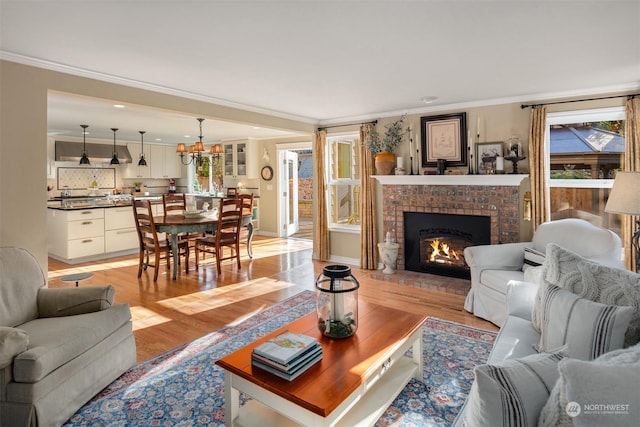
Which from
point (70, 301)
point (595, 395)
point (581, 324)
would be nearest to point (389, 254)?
point (581, 324)

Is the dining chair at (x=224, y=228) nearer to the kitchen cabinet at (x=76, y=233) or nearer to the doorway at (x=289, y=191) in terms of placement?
the kitchen cabinet at (x=76, y=233)

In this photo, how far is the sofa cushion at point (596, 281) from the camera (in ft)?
4.77

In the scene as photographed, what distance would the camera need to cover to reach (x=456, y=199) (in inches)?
191

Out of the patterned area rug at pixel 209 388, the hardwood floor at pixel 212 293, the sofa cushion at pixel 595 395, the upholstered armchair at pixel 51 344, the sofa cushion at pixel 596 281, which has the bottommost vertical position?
the patterned area rug at pixel 209 388

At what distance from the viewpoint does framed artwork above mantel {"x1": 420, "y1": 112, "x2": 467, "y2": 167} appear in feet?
15.7

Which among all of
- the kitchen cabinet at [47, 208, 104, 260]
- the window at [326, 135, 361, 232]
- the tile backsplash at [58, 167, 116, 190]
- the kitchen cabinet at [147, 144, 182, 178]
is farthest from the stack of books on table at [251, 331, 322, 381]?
the kitchen cabinet at [147, 144, 182, 178]

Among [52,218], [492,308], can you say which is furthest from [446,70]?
[52,218]

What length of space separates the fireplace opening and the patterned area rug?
177 centimetres

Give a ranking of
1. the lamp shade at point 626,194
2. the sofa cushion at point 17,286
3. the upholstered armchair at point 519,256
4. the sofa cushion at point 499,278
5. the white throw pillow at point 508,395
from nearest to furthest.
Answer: the white throw pillow at point 508,395 → the sofa cushion at point 17,286 → the lamp shade at point 626,194 → the upholstered armchair at point 519,256 → the sofa cushion at point 499,278

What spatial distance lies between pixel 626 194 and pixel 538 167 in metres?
1.55

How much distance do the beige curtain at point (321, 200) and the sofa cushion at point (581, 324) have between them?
14.8 feet

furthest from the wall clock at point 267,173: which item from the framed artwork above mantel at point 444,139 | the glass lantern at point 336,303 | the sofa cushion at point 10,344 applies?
the sofa cushion at point 10,344

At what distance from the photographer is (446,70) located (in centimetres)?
330

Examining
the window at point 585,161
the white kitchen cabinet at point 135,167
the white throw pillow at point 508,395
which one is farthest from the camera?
the white kitchen cabinet at point 135,167
